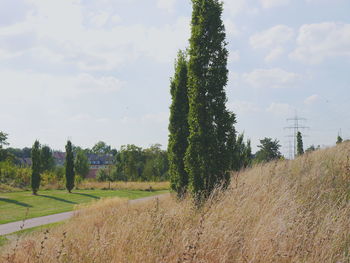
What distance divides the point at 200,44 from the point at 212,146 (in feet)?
10.4

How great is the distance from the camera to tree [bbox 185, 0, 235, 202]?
28.9 feet

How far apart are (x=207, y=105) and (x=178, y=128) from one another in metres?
3.86

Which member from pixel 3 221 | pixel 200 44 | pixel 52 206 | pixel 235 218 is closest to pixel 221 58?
pixel 200 44

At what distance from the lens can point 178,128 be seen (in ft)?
42.6

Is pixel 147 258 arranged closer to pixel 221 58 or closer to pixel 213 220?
pixel 213 220

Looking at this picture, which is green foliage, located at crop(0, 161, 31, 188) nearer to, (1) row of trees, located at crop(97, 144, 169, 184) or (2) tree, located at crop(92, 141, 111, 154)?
(1) row of trees, located at crop(97, 144, 169, 184)

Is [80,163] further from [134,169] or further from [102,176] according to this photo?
[134,169]

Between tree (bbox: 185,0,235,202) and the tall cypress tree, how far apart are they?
291 cm

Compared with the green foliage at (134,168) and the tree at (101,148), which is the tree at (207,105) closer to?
the green foliage at (134,168)

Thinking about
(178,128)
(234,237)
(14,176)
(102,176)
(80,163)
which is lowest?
(102,176)

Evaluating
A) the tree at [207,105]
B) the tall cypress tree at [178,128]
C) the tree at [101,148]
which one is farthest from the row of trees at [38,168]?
the tree at [101,148]

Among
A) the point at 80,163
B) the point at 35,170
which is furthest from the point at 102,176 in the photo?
the point at 35,170

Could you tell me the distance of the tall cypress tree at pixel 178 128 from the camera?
12.4m

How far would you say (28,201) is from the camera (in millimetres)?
17906
